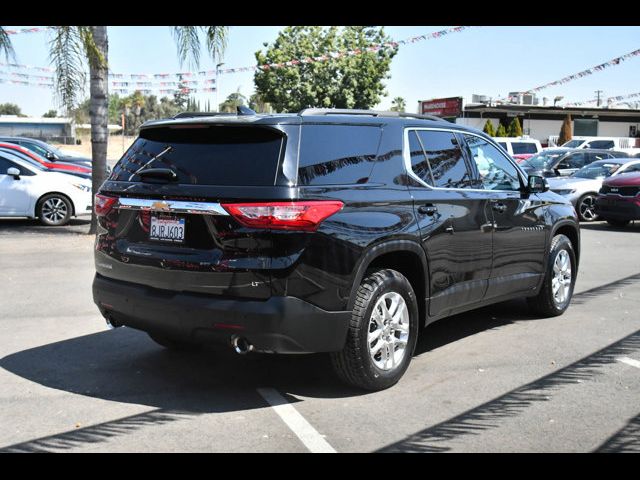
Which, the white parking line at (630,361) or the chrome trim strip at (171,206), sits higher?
the chrome trim strip at (171,206)

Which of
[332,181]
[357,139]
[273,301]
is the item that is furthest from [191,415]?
[357,139]

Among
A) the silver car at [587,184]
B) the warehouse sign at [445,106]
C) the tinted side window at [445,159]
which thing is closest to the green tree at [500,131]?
the warehouse sign at [445,106]

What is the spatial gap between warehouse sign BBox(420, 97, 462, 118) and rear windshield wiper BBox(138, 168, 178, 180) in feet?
158

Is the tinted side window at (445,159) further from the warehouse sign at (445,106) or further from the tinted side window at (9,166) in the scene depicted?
the warehouse sign at (445,106)

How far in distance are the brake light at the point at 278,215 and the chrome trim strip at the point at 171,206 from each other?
0.08m

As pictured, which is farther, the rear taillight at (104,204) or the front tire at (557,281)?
the front tire at (557,281)

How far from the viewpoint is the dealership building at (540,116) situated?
52.3 meters

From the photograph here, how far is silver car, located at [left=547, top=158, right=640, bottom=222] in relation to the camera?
17422mm

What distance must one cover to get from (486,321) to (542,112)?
49.7 m

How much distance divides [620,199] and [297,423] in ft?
43.8

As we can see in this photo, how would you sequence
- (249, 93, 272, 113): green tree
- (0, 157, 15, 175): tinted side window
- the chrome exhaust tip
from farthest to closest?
1. (249, 93, 272, 113): green tree
2. (0, 157, 15, 175): tinted side window
3. the chrome exhaust tip

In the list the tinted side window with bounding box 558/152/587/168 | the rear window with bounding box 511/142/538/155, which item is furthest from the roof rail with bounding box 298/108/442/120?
the rear window with bounding box 511/142/538/155

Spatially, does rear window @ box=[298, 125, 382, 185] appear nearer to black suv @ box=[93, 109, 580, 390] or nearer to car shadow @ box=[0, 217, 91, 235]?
black suv @ box=[93, 109, 580, 390]
